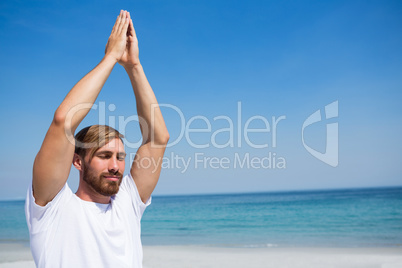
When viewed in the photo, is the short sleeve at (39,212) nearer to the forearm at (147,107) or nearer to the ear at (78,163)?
the ear at (78,163)

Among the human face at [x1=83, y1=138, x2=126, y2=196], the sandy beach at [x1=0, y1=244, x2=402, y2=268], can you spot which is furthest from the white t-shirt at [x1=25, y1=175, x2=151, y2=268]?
the sandy beach at [x1=0, y1=244, x2=402, y2=268]

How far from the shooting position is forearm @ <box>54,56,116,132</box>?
157 centimetres

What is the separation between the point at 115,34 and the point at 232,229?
55.9 ft

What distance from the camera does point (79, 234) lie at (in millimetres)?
1744

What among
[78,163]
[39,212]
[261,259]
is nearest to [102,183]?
[78,163]

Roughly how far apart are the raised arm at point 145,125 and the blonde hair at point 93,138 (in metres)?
0.24

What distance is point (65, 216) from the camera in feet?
5.68

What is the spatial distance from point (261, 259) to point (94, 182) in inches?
306

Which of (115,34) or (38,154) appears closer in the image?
(38,154)

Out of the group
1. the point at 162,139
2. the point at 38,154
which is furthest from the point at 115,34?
the point at 38,154

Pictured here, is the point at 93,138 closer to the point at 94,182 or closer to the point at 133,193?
the point at 94,182

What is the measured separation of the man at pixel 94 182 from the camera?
1599mm

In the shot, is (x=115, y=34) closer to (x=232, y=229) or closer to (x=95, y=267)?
(x=95, y=267)

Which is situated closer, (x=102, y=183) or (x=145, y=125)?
(x=102, y=183)
